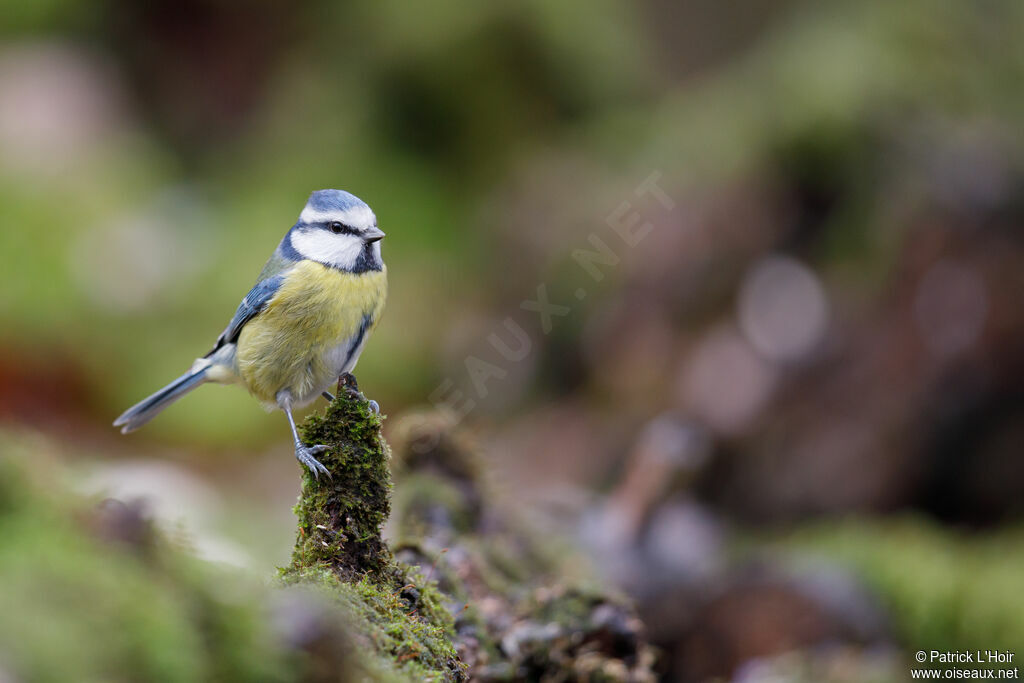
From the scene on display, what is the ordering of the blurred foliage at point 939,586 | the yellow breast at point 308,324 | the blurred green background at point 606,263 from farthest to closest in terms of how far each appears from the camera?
the blurred green background at point 606,263
the blurred foliage at point 939,586
the yellow breast at point 308,324

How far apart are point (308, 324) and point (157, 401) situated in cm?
58

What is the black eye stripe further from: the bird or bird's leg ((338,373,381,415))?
bird's leg ((338,373,381,415))

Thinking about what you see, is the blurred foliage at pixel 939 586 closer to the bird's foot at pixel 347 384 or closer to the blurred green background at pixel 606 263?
the blurred green background at pixel 606 263

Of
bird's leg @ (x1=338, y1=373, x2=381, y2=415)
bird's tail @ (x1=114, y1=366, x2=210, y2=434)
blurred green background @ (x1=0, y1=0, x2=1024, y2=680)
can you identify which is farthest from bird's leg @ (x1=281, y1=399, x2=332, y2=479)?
bird's tail @ (x1=114, y1=366, x2=210, y2=434)

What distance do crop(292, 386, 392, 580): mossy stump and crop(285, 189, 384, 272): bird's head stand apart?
1.56ft

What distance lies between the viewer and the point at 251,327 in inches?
→ 88.6

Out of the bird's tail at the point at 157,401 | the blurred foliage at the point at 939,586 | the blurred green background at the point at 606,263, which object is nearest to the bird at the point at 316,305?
the bird's tail at the point at 157,401

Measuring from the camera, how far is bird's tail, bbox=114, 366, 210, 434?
7.84ft

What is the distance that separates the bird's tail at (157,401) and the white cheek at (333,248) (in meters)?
0.50

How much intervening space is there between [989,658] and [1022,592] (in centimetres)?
45

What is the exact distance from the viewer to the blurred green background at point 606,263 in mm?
4465

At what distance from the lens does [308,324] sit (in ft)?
6.99

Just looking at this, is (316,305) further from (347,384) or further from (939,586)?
(939,586)

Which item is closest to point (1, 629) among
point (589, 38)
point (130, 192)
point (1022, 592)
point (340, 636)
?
point (340, 636)
